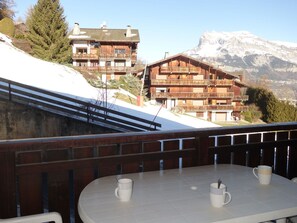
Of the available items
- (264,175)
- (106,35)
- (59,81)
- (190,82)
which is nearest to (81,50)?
(106,35)

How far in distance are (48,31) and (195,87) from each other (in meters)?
11.6

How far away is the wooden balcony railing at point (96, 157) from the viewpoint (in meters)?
1.58

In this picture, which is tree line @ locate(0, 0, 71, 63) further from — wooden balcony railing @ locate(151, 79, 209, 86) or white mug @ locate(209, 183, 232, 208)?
white mug @ locate(209, 183, 232, 208)

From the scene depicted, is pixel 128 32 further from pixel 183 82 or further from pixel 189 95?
pixel 189 95

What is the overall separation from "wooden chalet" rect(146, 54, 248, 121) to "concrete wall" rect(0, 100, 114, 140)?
15.7m

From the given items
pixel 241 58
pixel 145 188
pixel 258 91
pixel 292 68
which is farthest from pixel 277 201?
pixel 241 58

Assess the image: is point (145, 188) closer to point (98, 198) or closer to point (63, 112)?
point (98, 198)

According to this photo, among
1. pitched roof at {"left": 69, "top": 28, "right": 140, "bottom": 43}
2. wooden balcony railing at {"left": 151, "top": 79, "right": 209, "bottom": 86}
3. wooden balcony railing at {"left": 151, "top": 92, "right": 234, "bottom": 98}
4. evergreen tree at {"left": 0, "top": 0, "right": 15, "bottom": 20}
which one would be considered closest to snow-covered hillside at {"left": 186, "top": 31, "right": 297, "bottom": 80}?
wooden balcony railing at {"left": 151, "top": 79, "right": 209, "bottom": 86}

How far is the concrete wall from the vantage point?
19.6ft

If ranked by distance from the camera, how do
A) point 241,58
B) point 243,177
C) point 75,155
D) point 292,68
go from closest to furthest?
point 243,177 < point 75,155 < point 292,68 < point 241,58

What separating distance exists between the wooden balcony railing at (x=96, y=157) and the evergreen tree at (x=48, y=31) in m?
18.6

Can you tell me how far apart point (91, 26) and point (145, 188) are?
87.2 feet

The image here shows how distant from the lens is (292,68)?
31719 mm

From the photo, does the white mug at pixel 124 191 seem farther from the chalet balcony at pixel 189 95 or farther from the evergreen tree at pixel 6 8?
the evergreen tree at pixel 6 8
